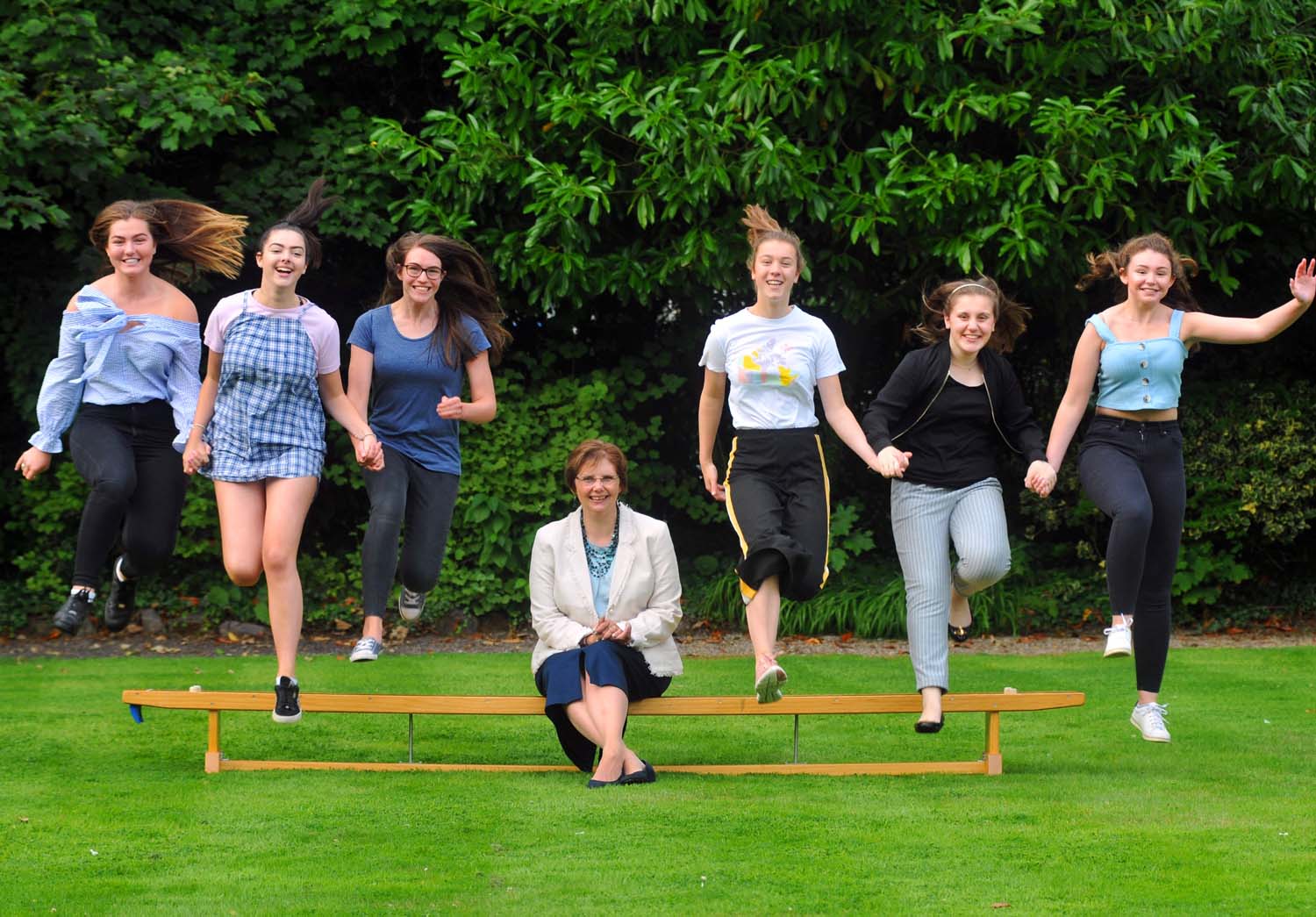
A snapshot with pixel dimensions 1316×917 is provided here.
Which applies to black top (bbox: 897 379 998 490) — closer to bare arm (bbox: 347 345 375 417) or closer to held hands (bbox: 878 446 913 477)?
held hands (bbox: 878 446 913 477)

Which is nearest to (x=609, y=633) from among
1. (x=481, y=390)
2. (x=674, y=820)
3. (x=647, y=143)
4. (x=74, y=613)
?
(x=674, y=820)

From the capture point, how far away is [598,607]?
7172 mm

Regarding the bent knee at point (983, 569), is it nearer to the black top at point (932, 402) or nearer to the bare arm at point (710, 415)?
the black top at point (932, 402)

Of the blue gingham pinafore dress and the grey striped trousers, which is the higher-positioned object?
the blue gingham pinafore dress

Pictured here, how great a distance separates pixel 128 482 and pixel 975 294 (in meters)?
3.73

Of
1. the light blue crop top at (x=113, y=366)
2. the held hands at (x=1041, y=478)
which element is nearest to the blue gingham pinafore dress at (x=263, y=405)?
the light blue crop top at (x=113, y=366)

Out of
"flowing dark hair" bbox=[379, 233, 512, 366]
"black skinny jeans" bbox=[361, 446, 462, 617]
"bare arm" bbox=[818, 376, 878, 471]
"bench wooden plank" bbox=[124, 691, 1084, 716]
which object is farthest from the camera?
"flowing dark hair" bbox=[379, 233, 512, 366]

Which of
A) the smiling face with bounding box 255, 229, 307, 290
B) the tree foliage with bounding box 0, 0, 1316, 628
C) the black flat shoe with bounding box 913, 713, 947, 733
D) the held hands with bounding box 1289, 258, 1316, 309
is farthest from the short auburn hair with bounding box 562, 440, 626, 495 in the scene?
the tree foliage with bounding box 0, 0, 1316, 628

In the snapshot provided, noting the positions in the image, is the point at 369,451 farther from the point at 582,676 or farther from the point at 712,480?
the point at 712,480

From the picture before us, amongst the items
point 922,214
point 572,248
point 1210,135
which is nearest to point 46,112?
point 572,248

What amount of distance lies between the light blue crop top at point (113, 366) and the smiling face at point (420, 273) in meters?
Answer: 0.96

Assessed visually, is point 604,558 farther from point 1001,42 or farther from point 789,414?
point 1001,42

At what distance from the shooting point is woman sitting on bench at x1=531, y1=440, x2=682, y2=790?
688 centimetres

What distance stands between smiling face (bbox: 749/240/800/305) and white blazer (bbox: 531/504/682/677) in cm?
113
